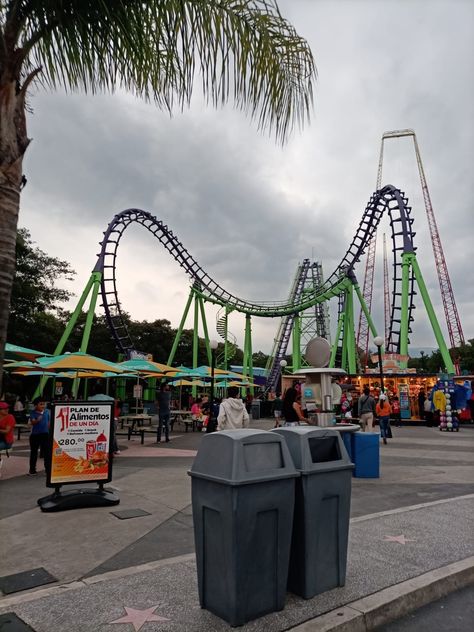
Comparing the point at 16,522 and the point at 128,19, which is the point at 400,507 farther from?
the point at 128,19

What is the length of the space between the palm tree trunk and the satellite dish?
803cm

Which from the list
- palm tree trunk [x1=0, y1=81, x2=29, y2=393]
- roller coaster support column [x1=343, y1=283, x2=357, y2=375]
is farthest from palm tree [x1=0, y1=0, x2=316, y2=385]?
roller coaster support column [x1=343, y1=283, x2=357, y2=375]

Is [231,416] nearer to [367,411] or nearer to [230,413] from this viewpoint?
[230,413]

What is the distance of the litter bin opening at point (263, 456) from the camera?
3090 mm

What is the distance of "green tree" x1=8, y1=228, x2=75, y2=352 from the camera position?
27.3 metres

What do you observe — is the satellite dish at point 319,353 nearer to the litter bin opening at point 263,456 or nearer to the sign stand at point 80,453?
the sign stand at point 80,453

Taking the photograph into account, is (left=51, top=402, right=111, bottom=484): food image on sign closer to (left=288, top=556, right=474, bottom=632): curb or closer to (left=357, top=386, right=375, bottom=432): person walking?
(left=288, top=556, right=474, bottom=632): curb

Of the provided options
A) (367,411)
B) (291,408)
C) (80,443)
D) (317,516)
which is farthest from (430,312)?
(317,516)

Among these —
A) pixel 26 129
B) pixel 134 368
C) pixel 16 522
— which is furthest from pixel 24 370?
pixel 26 129

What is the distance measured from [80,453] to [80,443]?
145 mm

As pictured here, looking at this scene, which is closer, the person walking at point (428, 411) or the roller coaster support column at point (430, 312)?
the person walking at point (428, 411)

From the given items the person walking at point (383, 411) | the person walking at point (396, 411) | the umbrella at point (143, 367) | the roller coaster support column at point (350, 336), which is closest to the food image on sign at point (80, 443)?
the umbrella at point (143, 367)

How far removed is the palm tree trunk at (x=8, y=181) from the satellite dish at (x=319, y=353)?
8.03 metres

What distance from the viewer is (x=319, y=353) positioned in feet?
34.0
